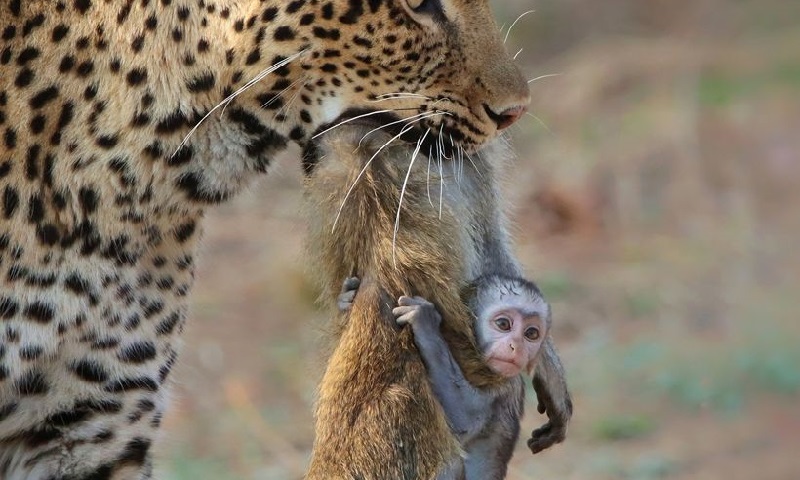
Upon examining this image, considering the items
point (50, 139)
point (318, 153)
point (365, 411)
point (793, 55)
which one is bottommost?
point (793, 55)

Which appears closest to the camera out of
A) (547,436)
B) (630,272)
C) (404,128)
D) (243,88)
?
(243,88)

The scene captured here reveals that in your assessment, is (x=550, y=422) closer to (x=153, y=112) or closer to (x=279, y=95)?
(x=279, y=95)

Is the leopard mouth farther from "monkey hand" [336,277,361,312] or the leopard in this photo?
"monkey hand" [336,277,361,312]

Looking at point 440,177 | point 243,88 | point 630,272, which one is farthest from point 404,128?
point 630,272

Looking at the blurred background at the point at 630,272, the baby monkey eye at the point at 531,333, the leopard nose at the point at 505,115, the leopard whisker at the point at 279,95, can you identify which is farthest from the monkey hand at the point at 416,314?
the blurred background at the point at 630,272

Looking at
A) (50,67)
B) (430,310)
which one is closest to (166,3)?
(50,67)

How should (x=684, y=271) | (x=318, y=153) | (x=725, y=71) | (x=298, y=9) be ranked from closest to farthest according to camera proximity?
1. (x=298, y=9)
2. (x=318, y=153)
3. (x=684, y=271)
4. (x=725, y=71)

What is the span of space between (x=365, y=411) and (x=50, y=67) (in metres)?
1.38

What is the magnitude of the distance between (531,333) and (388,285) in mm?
462

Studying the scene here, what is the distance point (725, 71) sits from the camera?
537 inches

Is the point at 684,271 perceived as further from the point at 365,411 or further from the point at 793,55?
the point at 365,411

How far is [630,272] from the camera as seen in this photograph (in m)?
10.6

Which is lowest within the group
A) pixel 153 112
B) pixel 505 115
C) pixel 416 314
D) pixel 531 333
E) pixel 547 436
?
pixel 547 436

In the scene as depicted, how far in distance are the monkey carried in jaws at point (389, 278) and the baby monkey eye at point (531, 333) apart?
151 mm
